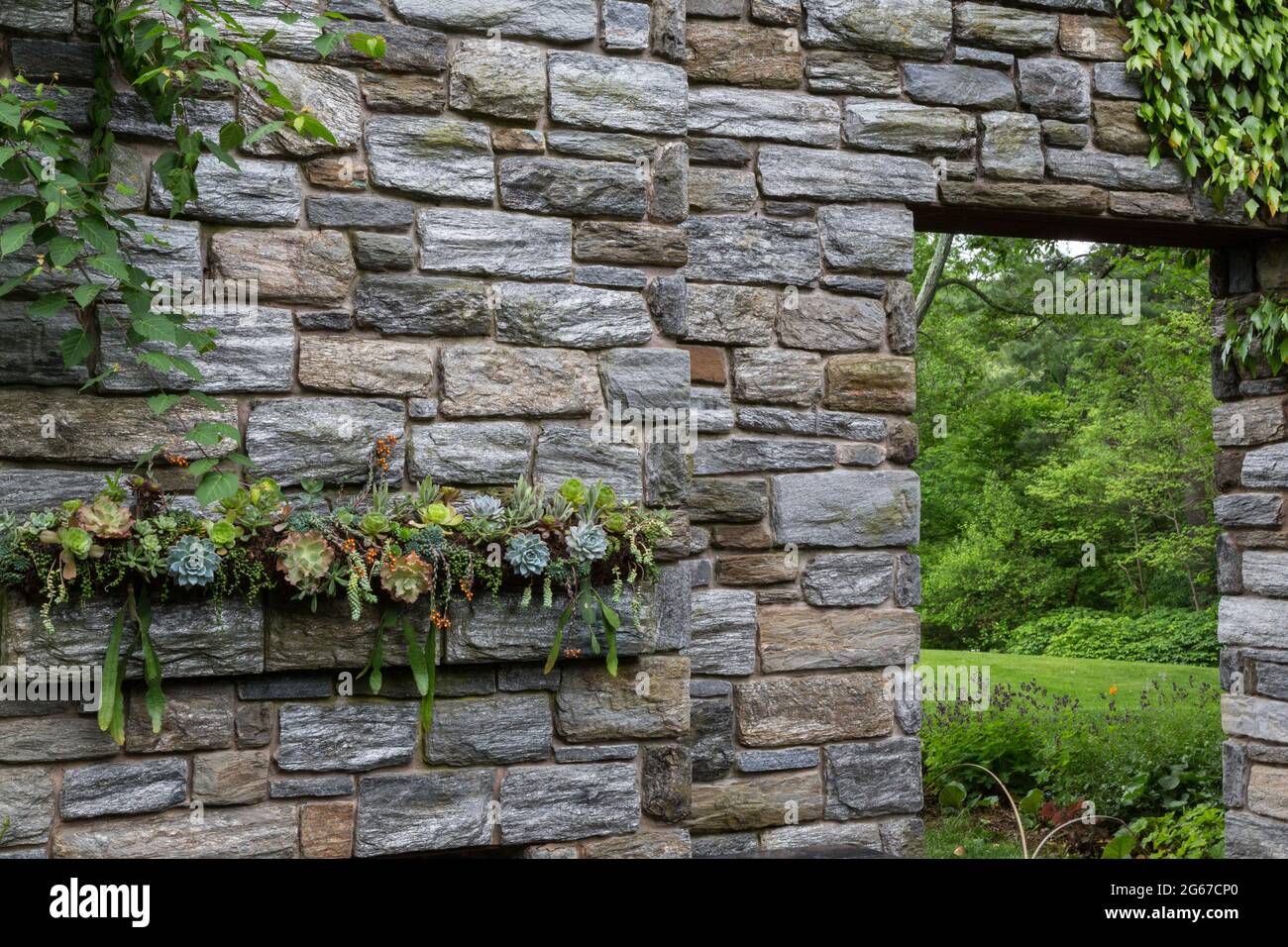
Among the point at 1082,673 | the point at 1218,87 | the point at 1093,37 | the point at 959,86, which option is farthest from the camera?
the point at 1082,673

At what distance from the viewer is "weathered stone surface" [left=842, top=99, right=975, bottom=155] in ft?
11.2

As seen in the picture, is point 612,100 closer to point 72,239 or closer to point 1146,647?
point 72,239

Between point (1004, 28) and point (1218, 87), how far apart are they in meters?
0.86

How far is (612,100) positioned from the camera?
2.53 metres

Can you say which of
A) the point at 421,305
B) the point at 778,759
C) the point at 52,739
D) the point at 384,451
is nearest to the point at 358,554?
the point at 384,451

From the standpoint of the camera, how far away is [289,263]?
2.31 meters

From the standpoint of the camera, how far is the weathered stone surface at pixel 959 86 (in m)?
3.48

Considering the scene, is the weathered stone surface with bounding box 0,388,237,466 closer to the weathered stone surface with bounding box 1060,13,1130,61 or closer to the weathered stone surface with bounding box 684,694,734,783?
the weathered stone surface with bounding box 684,694,734,783

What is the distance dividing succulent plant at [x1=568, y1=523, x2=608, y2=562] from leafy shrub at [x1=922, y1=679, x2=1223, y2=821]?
347cm

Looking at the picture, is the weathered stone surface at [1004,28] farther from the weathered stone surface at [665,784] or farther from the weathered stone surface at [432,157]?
the weathered stone surface at [665,784]

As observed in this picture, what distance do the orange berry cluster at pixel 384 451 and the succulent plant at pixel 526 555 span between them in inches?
12.7

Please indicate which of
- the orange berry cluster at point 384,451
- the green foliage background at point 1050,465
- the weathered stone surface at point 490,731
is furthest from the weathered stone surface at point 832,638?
the green foliage background at point 1050,465

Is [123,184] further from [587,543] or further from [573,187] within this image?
[587,543]
